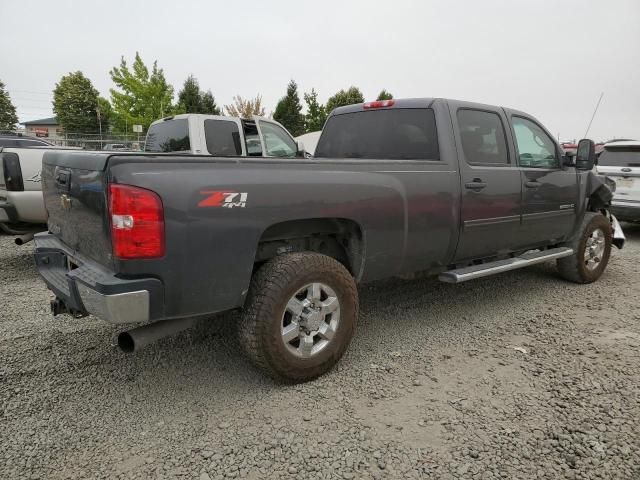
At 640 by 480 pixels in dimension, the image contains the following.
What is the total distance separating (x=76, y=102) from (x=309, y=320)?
57.1 m

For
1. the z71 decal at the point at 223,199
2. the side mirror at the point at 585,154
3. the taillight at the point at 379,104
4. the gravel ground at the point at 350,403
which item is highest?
the taillight at the point at 379,104

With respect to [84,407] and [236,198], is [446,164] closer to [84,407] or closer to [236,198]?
[236,198]

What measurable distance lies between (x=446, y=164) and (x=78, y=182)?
2.58 m

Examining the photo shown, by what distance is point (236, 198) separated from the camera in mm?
2555

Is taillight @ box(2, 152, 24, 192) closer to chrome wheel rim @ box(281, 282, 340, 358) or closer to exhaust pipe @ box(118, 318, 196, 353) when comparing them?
exhaust pipe @ box(118, 318, 196, 353)

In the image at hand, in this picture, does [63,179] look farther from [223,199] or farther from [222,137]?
[222,137]

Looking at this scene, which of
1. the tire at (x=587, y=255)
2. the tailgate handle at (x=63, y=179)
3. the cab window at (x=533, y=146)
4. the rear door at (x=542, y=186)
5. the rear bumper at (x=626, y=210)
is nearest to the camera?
the tailgate handle at (x=63, y=179)

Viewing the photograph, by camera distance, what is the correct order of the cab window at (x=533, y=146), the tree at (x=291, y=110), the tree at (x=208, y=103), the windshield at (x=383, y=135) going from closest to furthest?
the windshield at (x=383, y=135) → the cab window at (x=533, y=146) → the tree at (x=291, y=110) → the tree at (x=208, y=103)

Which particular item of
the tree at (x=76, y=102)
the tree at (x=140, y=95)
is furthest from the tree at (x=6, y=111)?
the tree at (x=140, y=95)

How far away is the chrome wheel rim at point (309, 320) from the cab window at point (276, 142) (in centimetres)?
548

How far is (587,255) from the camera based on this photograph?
5.44 metres

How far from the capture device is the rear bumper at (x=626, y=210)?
7.98 m

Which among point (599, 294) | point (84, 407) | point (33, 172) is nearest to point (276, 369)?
point (84, 407)

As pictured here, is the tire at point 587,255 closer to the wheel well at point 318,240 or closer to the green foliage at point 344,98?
the wheel well at point 318,240
